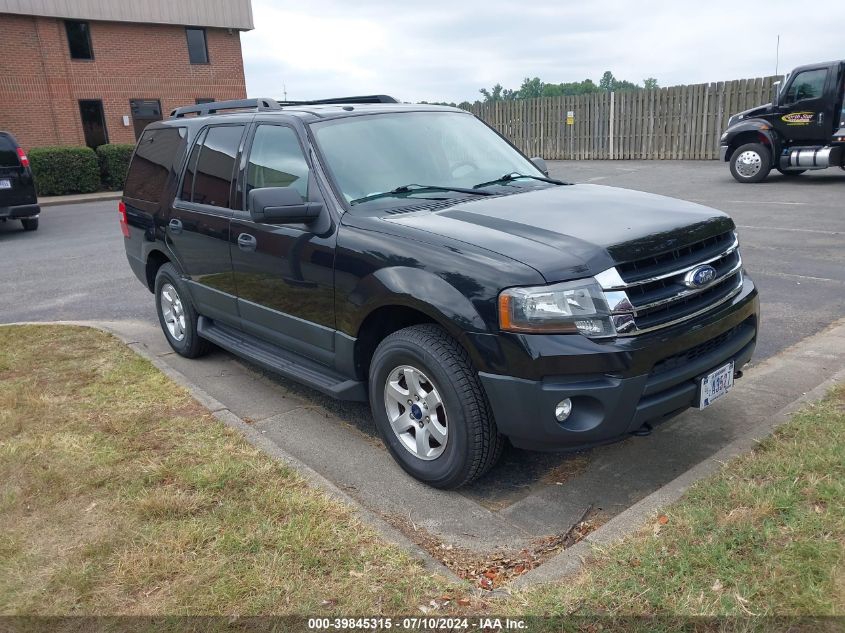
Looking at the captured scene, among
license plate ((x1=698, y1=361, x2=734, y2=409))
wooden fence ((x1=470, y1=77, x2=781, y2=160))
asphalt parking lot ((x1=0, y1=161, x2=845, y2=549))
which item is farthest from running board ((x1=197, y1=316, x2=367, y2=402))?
wooden fence ((x1=470, y1=77, x2=781, y2=160))

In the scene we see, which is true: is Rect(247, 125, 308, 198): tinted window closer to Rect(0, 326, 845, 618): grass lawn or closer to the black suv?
the black suv

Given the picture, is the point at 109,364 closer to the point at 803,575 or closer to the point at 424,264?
the point at 424,264

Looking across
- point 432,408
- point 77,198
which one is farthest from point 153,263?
point 77,198

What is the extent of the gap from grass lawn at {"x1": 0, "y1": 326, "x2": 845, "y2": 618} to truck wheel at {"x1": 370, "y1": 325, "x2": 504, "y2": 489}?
1.75 feet

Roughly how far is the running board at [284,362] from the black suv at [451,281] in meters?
0.01

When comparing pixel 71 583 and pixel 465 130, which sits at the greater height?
pixel 465 130

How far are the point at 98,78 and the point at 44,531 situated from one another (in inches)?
1074

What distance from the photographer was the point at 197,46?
29.1 m

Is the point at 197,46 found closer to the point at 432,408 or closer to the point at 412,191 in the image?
the point at 412,191

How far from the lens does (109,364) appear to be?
5598mm

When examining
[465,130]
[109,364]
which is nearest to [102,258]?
[109,364]

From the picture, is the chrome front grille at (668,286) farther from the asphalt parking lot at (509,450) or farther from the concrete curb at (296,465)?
the concrete curb at (296,465)

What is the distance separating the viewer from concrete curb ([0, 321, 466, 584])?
2986 millimetres

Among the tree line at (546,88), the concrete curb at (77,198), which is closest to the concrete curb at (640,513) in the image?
the concrete curb at (77,198)
